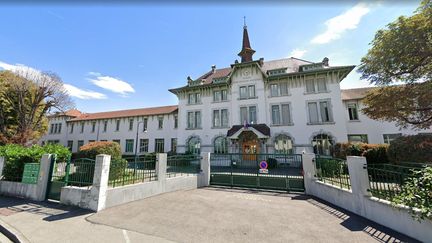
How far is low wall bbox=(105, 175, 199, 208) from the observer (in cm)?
696

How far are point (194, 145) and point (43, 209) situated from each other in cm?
1807

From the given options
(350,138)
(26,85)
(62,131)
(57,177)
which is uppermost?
(26,85)

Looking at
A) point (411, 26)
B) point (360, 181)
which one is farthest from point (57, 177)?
point (411, 26)

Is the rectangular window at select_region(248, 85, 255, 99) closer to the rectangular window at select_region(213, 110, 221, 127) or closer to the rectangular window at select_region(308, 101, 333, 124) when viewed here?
the rectangular window at select_region(213, 110, 221, 127)

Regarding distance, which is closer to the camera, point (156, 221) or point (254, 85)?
point (156, 221)

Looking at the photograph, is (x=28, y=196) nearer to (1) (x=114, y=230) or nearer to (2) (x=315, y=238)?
(1) (x=114, y=230)

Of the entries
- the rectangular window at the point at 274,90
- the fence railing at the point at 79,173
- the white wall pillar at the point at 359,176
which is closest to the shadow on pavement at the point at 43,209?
the fence railing at the point at 79,173

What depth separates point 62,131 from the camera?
37.3 meters

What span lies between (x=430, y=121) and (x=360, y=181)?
36.1 ft

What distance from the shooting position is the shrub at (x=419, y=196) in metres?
3.99

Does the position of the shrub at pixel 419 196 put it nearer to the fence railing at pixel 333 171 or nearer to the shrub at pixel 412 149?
the fence railing at pixel 333 171

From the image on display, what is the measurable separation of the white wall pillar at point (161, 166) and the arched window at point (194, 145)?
14.8 m

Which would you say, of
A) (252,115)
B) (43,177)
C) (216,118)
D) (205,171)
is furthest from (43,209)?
(252,115)

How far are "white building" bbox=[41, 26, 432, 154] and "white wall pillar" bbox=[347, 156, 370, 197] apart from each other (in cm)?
1371
